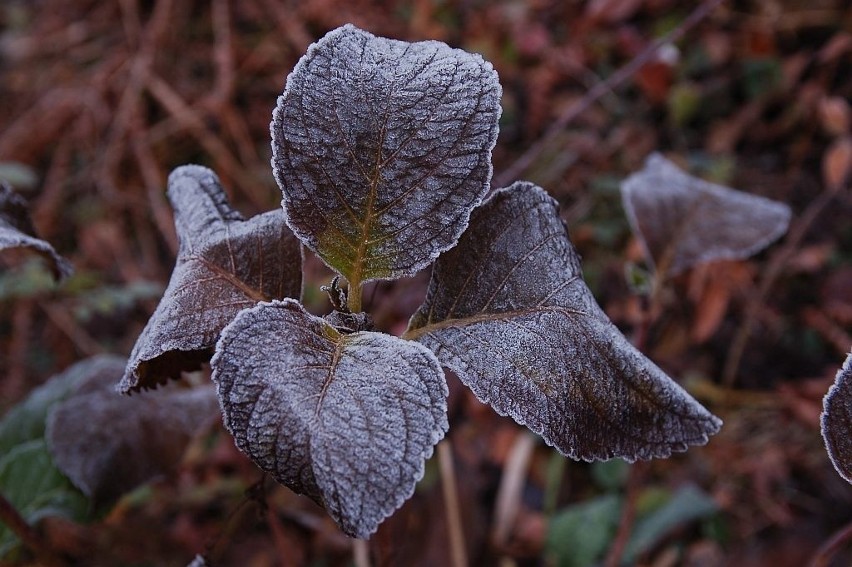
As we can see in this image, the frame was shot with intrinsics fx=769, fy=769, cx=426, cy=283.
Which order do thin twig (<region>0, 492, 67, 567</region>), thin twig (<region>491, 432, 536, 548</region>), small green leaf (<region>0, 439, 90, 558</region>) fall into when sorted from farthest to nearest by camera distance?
1. thin twig (<region>491, 432, 536, 548</region>)
2. small green leaf (<region>0, 439, 90, 558</region>)
3. thin twig (<region>0, 492, 67, 567</region>)

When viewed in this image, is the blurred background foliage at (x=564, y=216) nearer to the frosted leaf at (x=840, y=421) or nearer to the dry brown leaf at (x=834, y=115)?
the dry brown leaf at (x=834, y=115)

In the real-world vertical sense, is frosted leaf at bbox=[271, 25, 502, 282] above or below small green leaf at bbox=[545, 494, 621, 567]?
above

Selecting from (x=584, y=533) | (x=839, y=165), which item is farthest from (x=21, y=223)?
(x=839, y=165)

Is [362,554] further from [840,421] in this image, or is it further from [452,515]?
[840,421]

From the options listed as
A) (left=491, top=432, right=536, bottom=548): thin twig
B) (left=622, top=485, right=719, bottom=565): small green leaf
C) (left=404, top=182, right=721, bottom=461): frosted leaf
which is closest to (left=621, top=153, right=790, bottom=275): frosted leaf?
(left=404, top=182, right=721, bottom=461): frosted leaf

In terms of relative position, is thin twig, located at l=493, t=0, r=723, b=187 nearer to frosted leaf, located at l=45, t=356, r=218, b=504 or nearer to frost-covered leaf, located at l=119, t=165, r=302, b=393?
frost-covered leaf, located at l=119, t=165, r=302, b=393

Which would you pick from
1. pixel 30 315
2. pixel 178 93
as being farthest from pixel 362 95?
pixel 178 93

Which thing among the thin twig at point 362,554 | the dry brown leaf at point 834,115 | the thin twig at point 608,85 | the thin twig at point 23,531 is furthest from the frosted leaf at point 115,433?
the dry brown leaf at point 834,115
